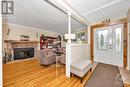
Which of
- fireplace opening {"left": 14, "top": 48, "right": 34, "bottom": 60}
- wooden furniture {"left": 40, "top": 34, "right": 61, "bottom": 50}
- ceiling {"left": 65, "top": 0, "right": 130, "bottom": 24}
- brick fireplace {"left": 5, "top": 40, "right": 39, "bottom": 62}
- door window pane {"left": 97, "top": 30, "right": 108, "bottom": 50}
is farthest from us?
wooden furniture {"left": 40, "top": 34, "right": 61, "bottom": 50}

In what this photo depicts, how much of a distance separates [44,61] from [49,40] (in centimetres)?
349

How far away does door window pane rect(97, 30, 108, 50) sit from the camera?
471 cm

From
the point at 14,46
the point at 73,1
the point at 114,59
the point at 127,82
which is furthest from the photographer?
the point at 14,46

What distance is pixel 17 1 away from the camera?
8.98 feet

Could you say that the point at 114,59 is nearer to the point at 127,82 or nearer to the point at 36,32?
the point at 127,82

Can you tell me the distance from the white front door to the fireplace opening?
14.4 feet

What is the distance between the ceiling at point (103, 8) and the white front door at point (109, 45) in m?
0.60

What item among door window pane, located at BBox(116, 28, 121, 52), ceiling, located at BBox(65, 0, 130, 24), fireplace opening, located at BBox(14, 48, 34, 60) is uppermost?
ceiling, located at BBox(65, 0, 130, 24)

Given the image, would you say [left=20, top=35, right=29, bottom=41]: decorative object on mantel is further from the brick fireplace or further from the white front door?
the white front door

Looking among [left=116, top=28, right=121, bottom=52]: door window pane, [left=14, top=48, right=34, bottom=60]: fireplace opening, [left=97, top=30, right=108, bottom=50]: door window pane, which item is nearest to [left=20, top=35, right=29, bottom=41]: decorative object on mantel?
[left=14, top=48, right=34, bottom=60]: fireplace opening

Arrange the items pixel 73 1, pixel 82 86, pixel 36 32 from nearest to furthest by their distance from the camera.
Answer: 1. pixel 82 86
2. pixel 73 1
3. pixel 36 32

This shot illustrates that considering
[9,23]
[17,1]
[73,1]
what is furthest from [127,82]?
[9,23]

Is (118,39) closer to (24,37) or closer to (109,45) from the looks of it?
(109,45)

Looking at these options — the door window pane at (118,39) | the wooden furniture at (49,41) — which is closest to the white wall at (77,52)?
the door window pane at (118,39)
